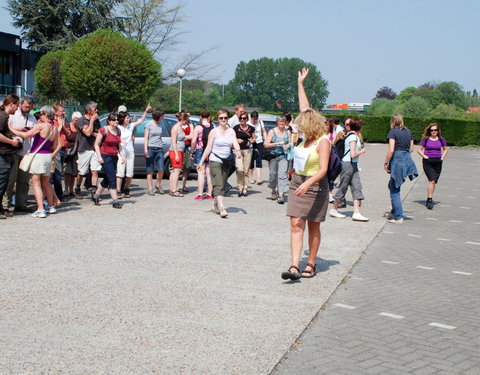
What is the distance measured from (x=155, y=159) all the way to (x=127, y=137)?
4.80 feet

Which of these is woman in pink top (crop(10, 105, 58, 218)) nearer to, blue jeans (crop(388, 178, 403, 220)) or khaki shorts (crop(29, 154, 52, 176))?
khaki shorts (crop(29, 154, 52, 176))

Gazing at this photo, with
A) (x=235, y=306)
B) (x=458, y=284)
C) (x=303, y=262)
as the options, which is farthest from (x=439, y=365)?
(x=303, y=262)

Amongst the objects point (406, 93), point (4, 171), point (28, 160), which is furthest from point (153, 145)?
point (406, 93)

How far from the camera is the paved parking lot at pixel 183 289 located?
4793 millimetres

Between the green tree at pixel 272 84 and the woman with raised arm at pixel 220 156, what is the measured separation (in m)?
147

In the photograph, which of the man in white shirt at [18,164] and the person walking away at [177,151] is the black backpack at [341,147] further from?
the man in white shirt at [18,164]

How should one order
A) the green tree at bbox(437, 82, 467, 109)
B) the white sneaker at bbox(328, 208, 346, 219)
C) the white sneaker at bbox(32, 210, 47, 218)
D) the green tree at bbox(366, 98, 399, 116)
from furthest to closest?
1. the green tree at bbox(437, 82, 467, 109)
2. the green tree at bbox(366, 98, 399, 116)
3. the white sneaker at bbox(328, 208, 346, 219)
4. the white sneaker at bbox(32, 210, 47, 218)

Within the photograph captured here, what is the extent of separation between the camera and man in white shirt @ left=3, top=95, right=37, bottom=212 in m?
10.9

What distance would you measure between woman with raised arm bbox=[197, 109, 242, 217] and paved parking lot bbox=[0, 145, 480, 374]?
45 cm

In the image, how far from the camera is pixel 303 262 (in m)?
8.07

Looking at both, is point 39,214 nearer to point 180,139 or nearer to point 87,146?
point 87,146

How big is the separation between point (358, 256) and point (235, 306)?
117 inches

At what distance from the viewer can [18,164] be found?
1105 cm

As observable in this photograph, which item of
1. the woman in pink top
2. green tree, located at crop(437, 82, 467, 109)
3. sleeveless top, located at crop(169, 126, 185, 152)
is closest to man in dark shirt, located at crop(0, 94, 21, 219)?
the woman in pink top
